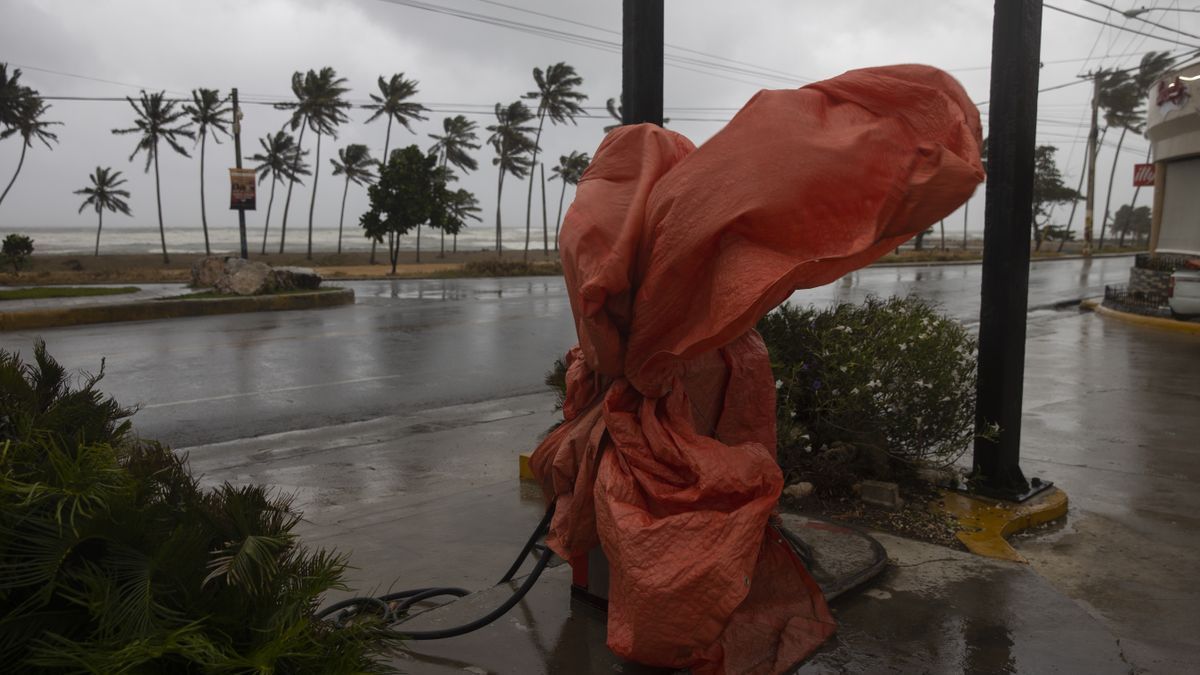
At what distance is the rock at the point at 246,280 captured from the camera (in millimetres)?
19219

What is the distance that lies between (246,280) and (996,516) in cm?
1772

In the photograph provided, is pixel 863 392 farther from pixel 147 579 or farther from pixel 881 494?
pixel 147 579

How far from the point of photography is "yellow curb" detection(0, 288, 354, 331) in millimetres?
14453

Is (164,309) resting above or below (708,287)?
below

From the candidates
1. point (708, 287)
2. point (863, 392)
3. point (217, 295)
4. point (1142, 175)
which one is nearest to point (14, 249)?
point (217, 295)

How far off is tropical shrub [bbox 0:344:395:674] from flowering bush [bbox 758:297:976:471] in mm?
3079

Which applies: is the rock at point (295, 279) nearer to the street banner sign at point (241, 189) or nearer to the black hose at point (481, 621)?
the street banner sign at point (241, 189)

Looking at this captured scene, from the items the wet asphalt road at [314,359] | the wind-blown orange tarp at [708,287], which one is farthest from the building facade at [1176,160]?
the wind-blown orange tarp at [708,287]

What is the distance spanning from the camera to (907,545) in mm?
4090

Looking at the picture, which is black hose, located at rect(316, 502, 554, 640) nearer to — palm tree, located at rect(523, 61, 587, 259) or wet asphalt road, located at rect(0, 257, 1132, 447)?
wet asphalt road, located at rect(0, 257, 1132, 447)

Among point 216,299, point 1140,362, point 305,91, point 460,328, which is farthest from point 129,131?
point 1140,362

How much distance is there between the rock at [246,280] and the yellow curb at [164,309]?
83cm

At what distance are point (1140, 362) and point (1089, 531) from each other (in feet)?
24.7

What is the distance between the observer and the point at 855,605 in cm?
335
